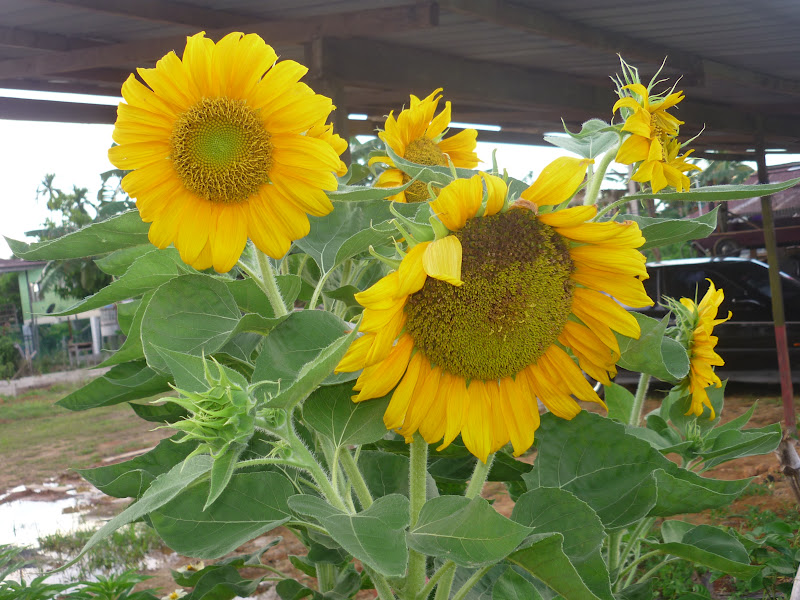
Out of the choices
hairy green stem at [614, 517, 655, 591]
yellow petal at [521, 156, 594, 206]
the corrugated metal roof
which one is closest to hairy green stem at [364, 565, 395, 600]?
yellow petal at [521, 156, 594, 206]

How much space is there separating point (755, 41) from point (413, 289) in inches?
136

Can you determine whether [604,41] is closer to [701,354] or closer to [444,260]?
[701,354]

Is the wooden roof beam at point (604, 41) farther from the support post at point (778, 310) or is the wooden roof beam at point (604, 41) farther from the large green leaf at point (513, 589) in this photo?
the large green leaf at point (513, 589)

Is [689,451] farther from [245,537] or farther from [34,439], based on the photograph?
[34,439]

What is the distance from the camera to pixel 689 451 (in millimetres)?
963

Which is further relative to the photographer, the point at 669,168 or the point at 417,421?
the point at 669,168

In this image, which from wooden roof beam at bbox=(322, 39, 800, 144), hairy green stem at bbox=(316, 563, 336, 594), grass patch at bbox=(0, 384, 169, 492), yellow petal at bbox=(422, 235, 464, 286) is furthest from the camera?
grass patch at bbox=(0, 384, 169, 492)

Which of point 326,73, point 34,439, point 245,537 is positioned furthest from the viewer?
point 34,439

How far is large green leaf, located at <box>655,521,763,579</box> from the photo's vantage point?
2.45 ft

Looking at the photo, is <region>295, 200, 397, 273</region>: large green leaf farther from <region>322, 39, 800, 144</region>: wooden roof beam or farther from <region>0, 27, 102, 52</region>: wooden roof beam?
<region>0, 27, 102, 52</region>: wooden roof beam

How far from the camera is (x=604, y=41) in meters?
2.95

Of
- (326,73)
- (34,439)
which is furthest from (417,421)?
(34,439)

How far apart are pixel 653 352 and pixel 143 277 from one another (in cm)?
40

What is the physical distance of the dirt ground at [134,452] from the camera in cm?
335
